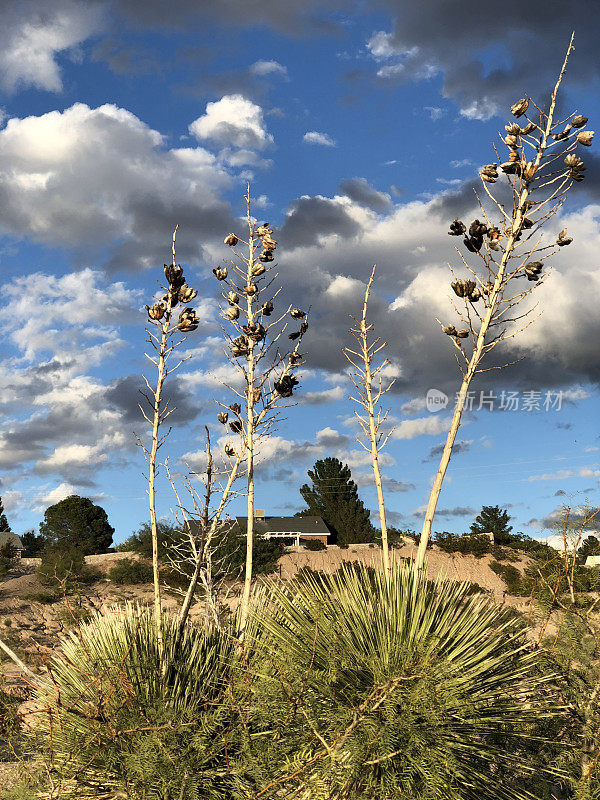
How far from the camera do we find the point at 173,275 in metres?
6.31

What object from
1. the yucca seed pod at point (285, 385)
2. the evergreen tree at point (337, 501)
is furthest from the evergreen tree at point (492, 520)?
the yucca seed pod at point (285, 385)

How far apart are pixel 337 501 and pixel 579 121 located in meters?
35.0

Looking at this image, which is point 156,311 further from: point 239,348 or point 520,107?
point 520,107

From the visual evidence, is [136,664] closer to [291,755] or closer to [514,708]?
[291,755]

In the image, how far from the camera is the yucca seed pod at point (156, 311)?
6.33 meters

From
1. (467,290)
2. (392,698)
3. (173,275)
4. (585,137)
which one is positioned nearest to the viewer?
(392,698)

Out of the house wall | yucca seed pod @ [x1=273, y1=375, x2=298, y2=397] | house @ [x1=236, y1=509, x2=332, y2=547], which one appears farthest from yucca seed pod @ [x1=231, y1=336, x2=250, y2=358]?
the house wall

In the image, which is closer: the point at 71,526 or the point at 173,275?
the point at 173,275

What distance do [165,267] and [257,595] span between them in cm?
312

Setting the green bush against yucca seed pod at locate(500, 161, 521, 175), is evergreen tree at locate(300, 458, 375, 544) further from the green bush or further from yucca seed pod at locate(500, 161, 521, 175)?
yucca seed pod at locate(500, 161, 521, 175)

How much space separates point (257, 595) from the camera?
6.13 meters

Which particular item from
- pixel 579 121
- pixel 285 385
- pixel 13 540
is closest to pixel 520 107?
pixel 579 121

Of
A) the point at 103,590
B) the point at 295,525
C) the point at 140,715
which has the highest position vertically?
the point at 295,525

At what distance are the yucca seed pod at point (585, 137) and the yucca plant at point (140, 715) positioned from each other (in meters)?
5.01
